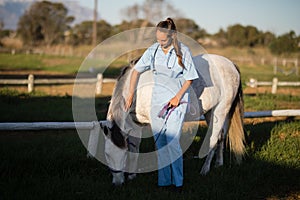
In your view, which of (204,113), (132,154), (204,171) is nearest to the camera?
(132,154)

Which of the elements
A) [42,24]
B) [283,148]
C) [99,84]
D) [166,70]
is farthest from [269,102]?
[42,24]

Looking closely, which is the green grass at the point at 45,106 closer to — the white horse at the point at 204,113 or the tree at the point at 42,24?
the white horse at the point at 204,113

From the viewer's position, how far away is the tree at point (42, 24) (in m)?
56.0

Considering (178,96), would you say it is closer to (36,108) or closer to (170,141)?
(170,141)

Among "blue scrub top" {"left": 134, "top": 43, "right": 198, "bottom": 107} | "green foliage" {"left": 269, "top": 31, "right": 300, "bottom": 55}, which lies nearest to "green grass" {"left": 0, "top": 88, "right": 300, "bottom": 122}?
"blue scrub top" {"left": 134, "top": 43, "right": 198, "bottom": 107}

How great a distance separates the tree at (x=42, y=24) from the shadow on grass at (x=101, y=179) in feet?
184

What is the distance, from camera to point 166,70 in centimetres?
340

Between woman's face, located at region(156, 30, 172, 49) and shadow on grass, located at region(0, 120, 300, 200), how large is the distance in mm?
1610

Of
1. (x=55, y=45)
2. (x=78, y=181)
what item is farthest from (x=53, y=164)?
(x=55, y=45)

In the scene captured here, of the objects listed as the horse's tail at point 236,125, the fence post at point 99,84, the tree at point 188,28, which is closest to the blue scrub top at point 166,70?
the horse's tail at point 236,125

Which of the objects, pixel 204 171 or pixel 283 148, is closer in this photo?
pixel 204 171

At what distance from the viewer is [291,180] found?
416 centimetres

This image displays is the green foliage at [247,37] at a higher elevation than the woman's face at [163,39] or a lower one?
higher

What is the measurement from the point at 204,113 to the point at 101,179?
5.49ft
